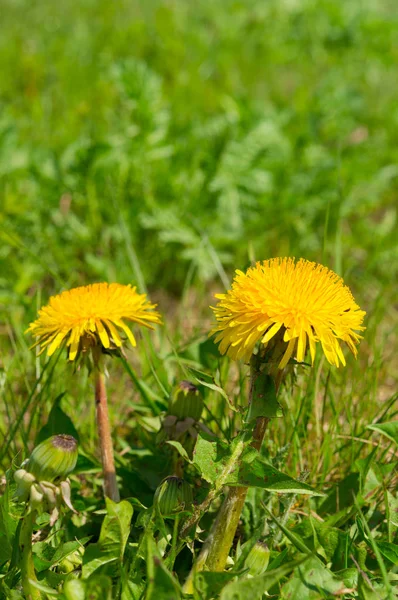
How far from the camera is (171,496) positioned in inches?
49.7

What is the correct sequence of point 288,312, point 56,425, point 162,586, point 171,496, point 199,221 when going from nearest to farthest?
point 162,586 → point 288,312 → point 171,496 → point 56,425 → point 199,221

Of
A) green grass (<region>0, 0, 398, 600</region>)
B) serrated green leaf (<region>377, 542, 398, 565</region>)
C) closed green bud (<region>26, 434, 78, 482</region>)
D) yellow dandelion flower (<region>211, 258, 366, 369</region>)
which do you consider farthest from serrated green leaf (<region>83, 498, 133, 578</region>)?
serrated green leaf (<region>377, 542, 398, 565</region>)

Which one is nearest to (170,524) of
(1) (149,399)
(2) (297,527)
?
(2) (297,527)

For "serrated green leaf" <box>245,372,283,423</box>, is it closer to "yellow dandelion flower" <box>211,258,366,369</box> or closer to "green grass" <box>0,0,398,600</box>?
"yellow dandelion flower" <box>211,258,366,369</box>

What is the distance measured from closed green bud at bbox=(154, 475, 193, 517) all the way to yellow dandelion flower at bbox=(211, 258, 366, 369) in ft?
0.89

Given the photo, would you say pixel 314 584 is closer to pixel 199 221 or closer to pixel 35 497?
pixel 35 497

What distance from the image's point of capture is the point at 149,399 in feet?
5.45

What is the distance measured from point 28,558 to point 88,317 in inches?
17.4

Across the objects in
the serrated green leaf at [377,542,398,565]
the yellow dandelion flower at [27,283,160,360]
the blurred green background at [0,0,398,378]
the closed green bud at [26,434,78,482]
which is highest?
the blurred green background at [0,0,398,378]

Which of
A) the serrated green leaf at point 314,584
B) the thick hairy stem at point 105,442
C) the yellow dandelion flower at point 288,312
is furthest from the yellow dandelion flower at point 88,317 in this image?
the serrated green leaf at point 314,584

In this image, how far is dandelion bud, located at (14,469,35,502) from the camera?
1.13 metres

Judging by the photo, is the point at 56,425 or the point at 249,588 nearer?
the point at 249,588

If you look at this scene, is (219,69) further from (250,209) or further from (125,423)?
(125,423)

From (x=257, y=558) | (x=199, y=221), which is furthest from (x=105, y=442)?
(x=199, y=221)
